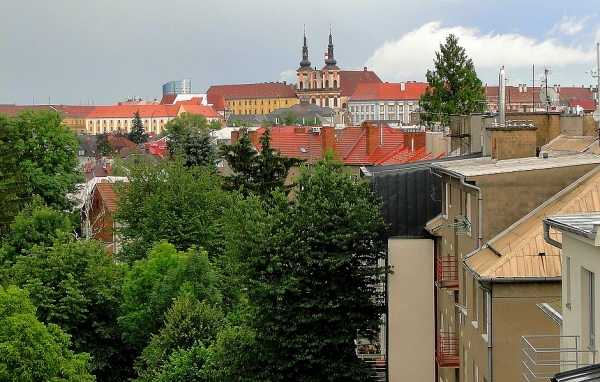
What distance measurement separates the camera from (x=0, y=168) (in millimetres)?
53500

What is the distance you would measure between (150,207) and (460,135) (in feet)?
51.9

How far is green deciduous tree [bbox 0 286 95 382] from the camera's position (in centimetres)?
2944

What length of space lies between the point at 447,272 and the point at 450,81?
3939 cm

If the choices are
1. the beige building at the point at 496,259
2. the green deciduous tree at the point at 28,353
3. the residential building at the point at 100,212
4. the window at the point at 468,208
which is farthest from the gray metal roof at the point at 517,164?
the residential building at the point at 100,212

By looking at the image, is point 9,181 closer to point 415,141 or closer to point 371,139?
point 371,139

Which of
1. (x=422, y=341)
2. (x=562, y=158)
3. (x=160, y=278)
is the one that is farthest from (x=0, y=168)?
(x=562, y=158)

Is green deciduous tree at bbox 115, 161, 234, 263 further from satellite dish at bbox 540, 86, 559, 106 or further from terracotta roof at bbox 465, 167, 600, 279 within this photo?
terracotta roof at bbox 465, 167, 600, 279

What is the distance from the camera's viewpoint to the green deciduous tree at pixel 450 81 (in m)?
60.2

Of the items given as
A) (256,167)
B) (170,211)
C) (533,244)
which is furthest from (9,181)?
(533,244)

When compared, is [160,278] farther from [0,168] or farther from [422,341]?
[0,168]

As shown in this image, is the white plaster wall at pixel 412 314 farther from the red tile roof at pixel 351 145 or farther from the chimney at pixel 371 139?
the chimney at pixel 371 139

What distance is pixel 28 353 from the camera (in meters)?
29.9

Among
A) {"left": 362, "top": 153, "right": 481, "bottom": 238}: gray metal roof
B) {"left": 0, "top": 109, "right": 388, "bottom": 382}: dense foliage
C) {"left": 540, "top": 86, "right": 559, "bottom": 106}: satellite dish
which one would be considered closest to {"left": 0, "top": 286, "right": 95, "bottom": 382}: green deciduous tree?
{"left": 0, "top": 109, "right": 388, "bottom": 382}: dense foliage

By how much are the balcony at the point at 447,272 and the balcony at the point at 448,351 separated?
117cm
